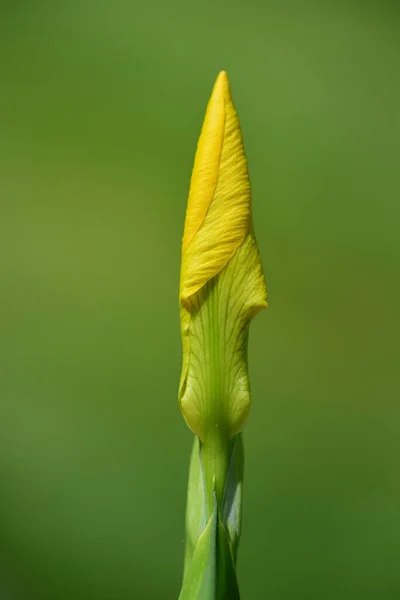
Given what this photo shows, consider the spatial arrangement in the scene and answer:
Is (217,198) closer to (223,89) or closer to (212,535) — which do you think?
(223,89)

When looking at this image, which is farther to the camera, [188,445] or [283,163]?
[283,163]

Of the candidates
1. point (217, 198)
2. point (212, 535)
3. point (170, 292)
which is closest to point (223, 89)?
point (217, 198)

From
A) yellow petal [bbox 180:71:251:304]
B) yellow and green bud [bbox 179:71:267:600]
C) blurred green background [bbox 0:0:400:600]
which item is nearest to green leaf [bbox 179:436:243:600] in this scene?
yellow and green bud [bbox 179:71:267:600]

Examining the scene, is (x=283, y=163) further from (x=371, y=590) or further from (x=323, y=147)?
(x=371, y=590)

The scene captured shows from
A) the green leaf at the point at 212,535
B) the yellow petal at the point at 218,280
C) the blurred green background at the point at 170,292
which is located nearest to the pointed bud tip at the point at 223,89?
the yellow petal at the point at 218,280

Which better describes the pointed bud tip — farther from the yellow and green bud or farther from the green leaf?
the green leaf

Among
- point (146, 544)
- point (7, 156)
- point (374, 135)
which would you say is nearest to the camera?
point (146, 544)

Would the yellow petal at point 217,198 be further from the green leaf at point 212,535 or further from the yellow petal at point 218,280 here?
the green leaf at point 212,535

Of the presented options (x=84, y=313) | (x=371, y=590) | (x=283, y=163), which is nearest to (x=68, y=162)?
(x=84, y=313)
